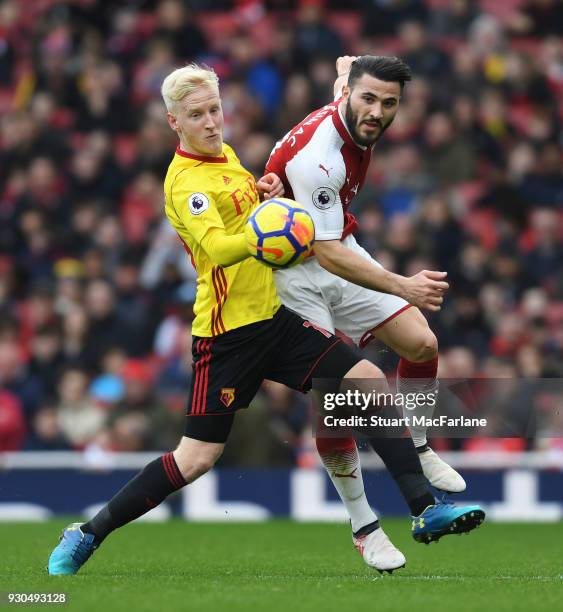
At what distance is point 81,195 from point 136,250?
114 centimetres

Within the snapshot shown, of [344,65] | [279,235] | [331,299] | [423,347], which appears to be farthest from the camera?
[344,65]

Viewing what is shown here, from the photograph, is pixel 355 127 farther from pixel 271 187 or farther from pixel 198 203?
pixel 198 203

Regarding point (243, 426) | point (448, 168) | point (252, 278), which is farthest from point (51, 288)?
point (252, 278)

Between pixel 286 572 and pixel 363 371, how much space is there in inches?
49.0

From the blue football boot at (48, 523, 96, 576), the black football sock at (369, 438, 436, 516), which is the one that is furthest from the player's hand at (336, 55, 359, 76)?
the blue football boot at (48, 523, 96, 576)

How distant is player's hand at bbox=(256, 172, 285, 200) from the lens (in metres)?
6.73

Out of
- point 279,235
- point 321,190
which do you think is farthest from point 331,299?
point 279,235

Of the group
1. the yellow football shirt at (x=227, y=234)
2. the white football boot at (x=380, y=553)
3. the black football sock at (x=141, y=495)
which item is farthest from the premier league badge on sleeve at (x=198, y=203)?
the white football boot at (x=380, y=553)

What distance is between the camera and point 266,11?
16516mm

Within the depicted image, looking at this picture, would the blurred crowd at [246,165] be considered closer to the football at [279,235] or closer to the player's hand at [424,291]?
the player's hand at [424,291]

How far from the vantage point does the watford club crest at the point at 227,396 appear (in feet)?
21.9

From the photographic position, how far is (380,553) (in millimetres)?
6816

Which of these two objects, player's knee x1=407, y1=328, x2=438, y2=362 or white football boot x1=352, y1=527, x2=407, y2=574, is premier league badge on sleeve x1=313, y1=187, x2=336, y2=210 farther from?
white football boot x1=352, y1=527, x2=407, y2=574

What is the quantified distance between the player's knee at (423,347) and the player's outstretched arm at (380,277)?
0.34 meters
